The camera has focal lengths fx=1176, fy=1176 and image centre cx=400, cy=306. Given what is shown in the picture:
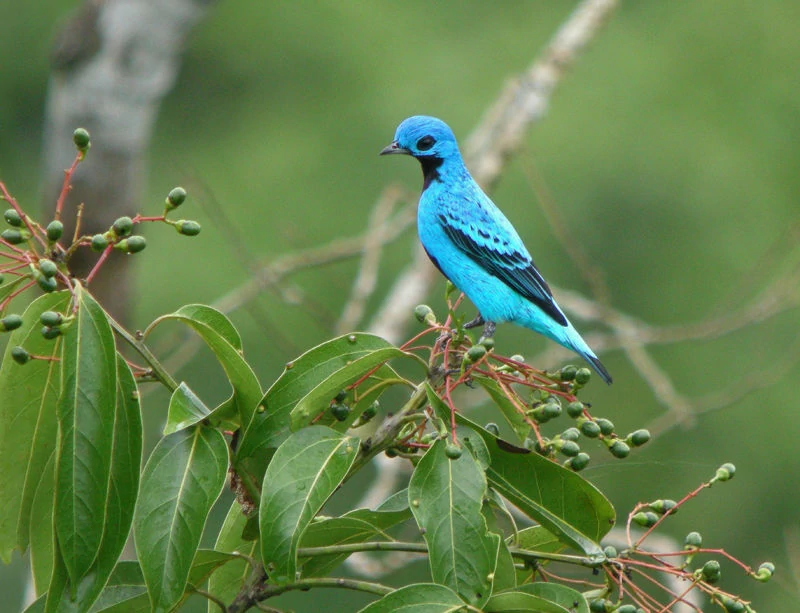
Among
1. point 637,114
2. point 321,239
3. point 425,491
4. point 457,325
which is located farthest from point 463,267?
point 637,114

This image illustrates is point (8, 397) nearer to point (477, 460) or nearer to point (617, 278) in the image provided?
point (477, 460)

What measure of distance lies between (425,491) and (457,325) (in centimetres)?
44

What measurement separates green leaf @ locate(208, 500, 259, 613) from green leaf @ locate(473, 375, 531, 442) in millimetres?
621

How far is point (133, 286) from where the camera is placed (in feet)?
22.0

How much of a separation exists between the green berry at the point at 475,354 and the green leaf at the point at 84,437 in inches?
28.4

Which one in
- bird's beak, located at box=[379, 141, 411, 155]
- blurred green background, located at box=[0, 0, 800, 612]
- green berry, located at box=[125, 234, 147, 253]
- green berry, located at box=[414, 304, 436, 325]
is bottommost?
green berry, located at box=[414, 304, 436, 325]

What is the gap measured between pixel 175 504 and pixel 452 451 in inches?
22.3

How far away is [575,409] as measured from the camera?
8.59 ft

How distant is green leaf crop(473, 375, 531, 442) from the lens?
8.53ft

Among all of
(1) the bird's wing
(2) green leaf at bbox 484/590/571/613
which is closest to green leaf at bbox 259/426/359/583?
(2) green leaf at bbox 484/590/571/613

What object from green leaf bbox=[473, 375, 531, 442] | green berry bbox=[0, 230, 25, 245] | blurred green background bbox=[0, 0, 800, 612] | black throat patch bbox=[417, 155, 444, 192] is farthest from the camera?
blurred green background bbox=[0, 0, 800, 612]

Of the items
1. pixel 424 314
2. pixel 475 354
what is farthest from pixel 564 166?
pixel 475 354

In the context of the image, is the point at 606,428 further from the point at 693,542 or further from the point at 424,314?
the point at 424,314

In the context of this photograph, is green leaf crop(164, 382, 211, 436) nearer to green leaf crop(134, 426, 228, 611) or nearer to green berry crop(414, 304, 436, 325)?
green leaf crop(134, 426, 228, 611)
